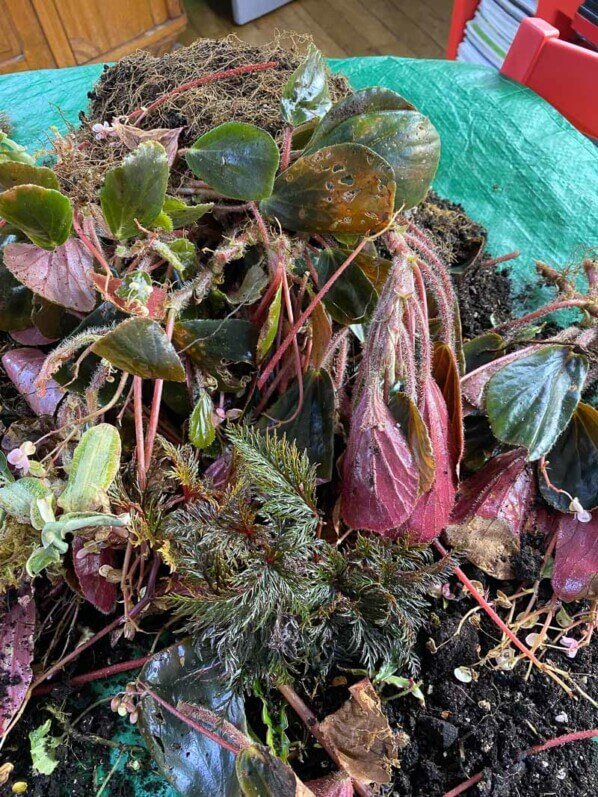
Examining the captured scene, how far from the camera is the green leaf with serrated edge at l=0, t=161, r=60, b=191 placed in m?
0.58

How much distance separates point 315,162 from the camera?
0.65 metres

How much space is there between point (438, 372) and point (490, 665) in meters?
0.34

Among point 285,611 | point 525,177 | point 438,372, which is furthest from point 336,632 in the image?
point 525,177

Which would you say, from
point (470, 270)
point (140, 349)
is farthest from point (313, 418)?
point (470, 270)

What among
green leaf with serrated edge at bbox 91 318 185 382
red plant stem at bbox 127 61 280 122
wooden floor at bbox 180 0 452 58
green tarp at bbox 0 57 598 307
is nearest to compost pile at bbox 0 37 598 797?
green leaf with serrated edge at bbox 91 318 185 382

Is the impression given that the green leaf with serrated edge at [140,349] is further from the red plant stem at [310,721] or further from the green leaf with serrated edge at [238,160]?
the red plant stem at [310,721]

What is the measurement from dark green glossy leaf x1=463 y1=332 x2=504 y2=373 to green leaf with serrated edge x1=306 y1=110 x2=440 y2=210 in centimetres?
24

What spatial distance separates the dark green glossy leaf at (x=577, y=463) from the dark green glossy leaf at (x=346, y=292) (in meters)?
0.29

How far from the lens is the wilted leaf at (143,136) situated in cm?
76

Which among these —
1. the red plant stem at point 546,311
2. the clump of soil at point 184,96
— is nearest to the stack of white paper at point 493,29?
the clump of soil at point 184,96

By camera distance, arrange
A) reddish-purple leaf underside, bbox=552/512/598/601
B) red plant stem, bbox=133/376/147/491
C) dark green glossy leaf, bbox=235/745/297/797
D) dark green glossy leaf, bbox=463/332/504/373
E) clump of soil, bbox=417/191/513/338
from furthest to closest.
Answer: clump of soil, bbox=417/191/513/338 < dark green glossy leaf, bbox=463/332/504/373 < reddish-purple leaf underside, bbox=552/512/598/601 < red plant stem, bbox=133/376/147/491 < dark green glossy leaf, bbox=235/745/297/797

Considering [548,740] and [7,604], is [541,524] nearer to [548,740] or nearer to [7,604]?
[548,740]

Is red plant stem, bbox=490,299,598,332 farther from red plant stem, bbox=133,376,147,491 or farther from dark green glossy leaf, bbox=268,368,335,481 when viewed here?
red plant stem, bbox=133,376,147,491

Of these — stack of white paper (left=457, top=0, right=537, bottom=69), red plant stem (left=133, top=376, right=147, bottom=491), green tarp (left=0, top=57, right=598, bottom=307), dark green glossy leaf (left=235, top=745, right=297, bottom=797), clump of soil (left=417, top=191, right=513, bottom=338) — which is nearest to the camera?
dark green glossy leaf (left=235, top=745, right=297, bottom=797)
